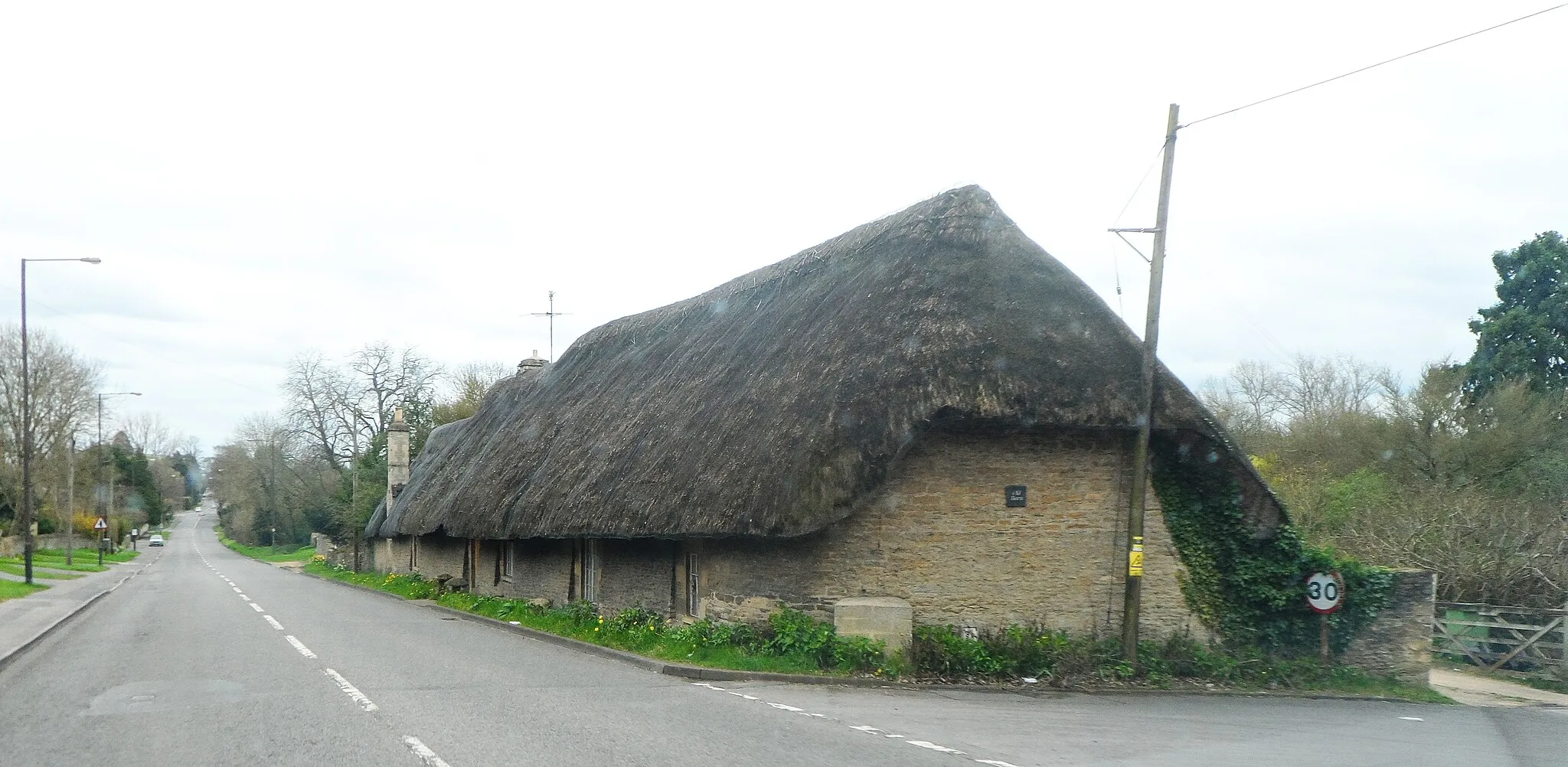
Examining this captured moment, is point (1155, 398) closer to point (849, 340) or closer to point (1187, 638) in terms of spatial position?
point (1187, 638)

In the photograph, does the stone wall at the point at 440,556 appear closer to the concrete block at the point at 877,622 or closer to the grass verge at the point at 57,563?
the concrete block at the point at 877,622

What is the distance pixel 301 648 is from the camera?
52.1 feet

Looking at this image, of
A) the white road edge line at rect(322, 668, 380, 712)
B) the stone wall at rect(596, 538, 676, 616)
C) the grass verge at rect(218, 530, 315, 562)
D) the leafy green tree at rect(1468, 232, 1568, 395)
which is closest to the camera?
the white road edge line at rect(322, 668, 380, 712)

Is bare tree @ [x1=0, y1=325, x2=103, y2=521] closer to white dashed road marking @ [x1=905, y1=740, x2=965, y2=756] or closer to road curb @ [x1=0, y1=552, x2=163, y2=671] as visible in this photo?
road curb @ [x1=0, y1=552, x2=163, y2=671]

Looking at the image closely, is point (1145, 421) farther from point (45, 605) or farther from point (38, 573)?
point (38, 573)

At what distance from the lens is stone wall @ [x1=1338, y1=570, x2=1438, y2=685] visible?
47.8ft

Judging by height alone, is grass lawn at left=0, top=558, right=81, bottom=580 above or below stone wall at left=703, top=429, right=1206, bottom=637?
below

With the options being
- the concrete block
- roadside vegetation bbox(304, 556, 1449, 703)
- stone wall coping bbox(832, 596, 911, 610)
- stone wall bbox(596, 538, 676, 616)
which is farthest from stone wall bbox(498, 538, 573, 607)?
the concrete block

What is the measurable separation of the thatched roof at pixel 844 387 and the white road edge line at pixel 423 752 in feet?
20.1

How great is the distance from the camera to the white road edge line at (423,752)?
7.66 meters

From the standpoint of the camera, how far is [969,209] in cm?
1689

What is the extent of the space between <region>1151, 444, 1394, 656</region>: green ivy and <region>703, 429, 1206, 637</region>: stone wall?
0.28m

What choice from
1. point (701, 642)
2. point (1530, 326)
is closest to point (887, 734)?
point (701, 642)

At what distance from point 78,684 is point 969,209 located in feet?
43.4
